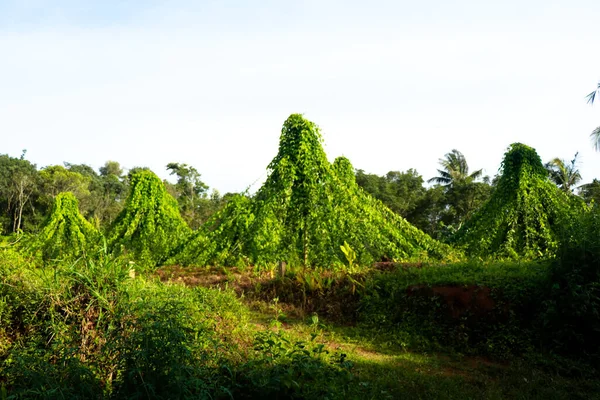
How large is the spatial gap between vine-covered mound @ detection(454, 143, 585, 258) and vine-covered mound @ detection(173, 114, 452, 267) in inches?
97.8

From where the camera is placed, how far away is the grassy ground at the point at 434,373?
4816mm

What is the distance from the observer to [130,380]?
3.03 m

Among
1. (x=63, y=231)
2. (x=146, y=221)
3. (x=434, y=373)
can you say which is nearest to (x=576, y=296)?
(x=434, y=373)

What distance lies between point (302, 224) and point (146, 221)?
6.49m

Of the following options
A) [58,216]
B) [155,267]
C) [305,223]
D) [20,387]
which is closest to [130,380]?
[20,387]

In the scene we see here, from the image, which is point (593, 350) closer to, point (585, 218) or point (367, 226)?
point (585, 218)

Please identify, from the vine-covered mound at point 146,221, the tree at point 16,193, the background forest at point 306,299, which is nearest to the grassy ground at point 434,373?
the background forest at point 306,299

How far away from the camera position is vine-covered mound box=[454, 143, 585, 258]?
14141 millimetres

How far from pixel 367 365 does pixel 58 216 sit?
13.9 m

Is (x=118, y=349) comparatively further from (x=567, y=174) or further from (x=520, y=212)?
(x=567, y=174)

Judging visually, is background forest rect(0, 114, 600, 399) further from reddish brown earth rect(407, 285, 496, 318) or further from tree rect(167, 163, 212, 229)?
tree rect(167, 163, 212, 229)

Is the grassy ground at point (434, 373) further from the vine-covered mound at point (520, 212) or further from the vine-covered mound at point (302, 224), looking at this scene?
the vine-covered mound at point (520, 212)

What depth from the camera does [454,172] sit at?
30297 millimetres

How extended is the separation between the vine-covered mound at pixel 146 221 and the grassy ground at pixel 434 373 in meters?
8.79
